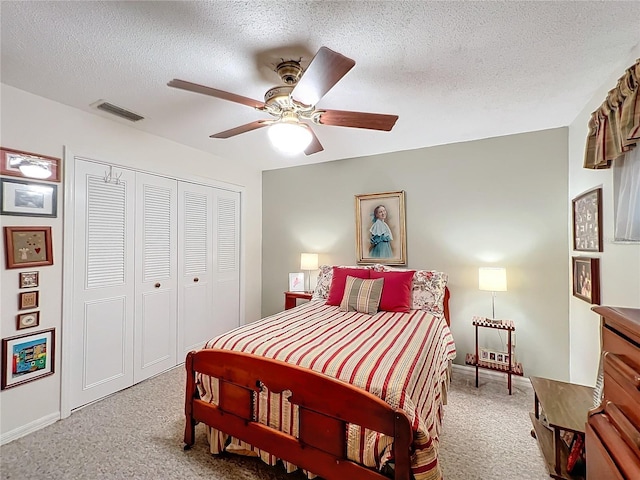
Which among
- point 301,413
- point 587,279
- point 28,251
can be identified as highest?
point 28,251

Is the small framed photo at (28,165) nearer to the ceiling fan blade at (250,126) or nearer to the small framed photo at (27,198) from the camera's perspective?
the small framed photo at (27,198)

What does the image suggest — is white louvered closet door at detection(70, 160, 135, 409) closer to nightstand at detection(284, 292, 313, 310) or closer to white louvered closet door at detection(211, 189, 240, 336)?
white louvered closet door at detection(211, 189, 240, 336)

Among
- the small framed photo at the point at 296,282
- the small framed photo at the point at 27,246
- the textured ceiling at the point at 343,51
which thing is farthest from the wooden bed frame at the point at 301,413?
the small framed photo at the point at 296,282

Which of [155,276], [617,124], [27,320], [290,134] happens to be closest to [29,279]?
[27,320]

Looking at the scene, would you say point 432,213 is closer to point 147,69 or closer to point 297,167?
point 297,167

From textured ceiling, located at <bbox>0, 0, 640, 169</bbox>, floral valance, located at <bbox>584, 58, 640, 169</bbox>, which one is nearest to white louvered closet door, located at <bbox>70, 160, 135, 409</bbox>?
textured ceiling, located at <bbox>0, 0, 640, 169</bbox>

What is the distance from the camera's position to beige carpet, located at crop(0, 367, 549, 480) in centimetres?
176

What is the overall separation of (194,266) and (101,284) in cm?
99

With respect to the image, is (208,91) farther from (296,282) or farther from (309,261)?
(296,282)

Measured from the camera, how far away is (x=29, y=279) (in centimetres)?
215

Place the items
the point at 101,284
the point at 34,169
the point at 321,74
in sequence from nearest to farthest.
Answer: the point at 321,74, the point at 34,169, the point at 101,284

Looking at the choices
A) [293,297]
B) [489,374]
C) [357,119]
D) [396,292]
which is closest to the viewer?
[357,119]

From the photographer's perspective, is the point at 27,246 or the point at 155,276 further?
the point at 155,276

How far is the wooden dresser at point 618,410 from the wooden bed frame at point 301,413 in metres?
0.63
